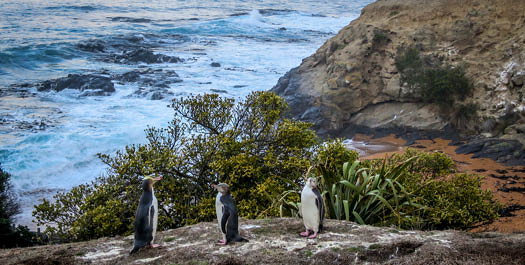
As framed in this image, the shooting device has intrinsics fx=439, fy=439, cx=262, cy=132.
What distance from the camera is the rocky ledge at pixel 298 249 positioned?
405cm

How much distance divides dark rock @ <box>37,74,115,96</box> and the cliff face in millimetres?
12663

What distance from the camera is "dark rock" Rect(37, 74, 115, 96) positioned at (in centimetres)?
2809

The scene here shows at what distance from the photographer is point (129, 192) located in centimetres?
736

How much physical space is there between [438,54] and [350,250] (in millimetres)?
16798

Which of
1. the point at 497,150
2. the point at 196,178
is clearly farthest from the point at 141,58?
the point at 196,178

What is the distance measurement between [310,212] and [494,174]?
955 cm

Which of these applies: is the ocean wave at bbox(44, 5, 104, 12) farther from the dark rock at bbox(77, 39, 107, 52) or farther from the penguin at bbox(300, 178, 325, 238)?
the penguin at bbox(300, 178, 325, 238)

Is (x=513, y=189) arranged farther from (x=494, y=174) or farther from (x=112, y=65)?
(x=112, y=65)

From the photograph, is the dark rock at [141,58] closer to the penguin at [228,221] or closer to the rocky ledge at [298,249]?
the rocky ledge at [298,249]

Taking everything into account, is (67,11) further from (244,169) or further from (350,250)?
(350,250)

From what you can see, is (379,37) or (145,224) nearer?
(145,224)

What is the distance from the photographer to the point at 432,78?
59.6 feet

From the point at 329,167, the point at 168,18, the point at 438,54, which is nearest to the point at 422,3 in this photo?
the point at 438,54

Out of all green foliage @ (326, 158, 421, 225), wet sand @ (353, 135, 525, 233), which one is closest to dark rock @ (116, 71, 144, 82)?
wet sand @ (353, 135, 525, 233)
